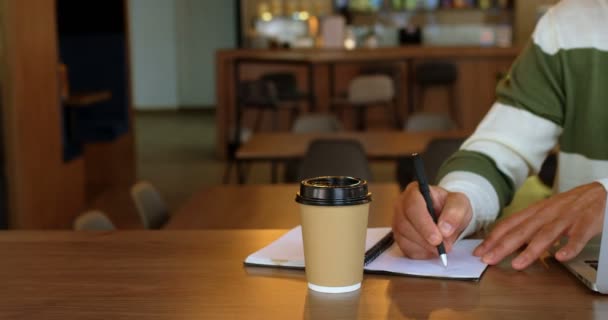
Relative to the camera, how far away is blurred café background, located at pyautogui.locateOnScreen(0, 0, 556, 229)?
4641 millimetres

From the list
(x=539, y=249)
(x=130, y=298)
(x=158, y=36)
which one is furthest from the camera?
(x=158, y=36)

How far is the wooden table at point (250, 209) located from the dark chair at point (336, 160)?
0.90 metres

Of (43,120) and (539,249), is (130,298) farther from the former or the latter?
(43,120)

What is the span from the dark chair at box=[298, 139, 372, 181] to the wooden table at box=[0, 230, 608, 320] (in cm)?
273

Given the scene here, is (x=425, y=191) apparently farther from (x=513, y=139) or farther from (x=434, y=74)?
(x=434, y=74)

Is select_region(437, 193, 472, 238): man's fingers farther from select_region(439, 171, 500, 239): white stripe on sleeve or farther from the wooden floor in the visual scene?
the wooden floor

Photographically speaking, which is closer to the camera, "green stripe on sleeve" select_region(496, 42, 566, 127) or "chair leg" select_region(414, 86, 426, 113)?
"green stripe on sleeve" select_region(496, 42, 566, 127)

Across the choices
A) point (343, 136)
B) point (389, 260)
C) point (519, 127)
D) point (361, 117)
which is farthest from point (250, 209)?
point (361, 117)

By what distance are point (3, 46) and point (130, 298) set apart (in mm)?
3887

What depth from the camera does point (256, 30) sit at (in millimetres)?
12008

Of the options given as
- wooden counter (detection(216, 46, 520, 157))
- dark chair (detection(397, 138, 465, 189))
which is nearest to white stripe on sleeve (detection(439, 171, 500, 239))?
dark chair (detection(397, 138, 465, 189))

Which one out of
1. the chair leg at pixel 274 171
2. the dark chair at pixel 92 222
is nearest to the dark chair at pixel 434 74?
the chair leg at pixel 274 171

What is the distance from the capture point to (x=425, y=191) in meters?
1.20

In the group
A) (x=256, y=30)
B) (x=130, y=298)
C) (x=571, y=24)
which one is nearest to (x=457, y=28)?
(x=256, y=30)
